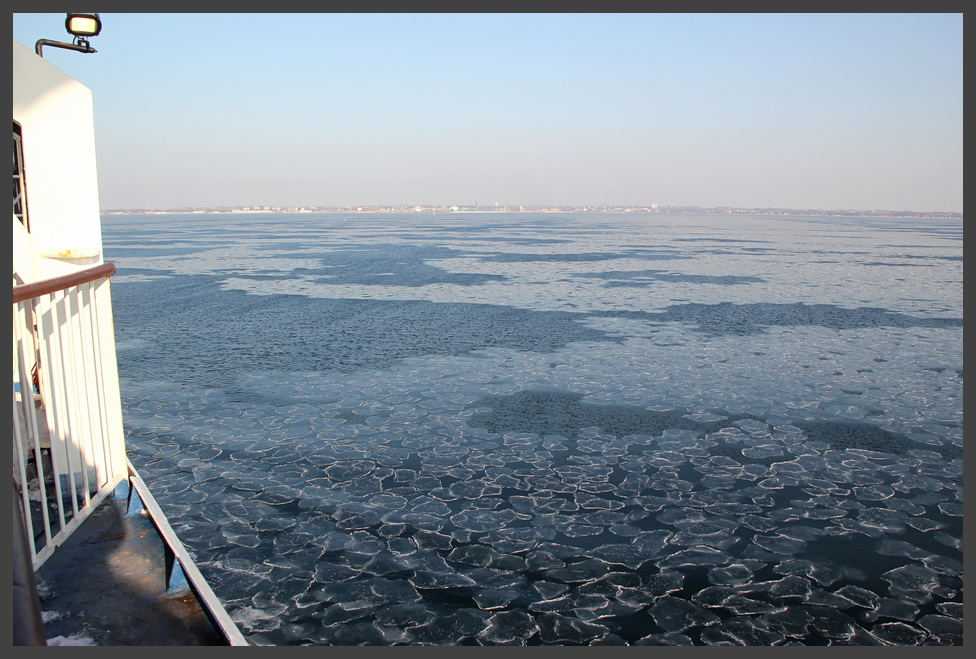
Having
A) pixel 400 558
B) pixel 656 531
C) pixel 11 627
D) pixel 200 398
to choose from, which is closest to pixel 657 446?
pixel 656 531

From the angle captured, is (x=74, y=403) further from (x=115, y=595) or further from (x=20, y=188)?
(x=20, y=188)

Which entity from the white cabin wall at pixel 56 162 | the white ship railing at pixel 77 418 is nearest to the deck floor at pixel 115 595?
the white ship railing at pixel 77 418

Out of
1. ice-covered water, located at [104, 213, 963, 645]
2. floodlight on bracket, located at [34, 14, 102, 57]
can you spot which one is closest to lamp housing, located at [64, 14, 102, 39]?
floodlight on bracket, located at [34, 14, 102, 57]

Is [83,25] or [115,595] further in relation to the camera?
[83,25]

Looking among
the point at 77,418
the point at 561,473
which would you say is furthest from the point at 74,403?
the point at 561,473

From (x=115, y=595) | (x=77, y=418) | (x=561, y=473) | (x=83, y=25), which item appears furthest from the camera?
(x=561, y=473)

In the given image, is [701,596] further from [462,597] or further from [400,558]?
[400,558]
